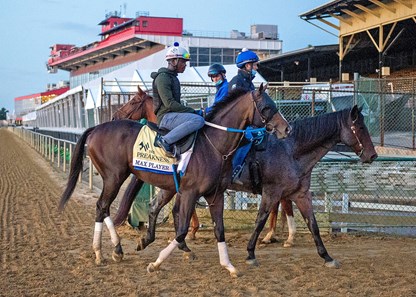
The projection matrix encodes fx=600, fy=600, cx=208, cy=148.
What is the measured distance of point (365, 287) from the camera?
19.6 ft

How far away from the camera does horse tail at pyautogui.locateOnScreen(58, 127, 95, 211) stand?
756 cm

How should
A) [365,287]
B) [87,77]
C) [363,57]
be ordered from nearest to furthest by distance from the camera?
[365,287] < [363,57] < [87,77]

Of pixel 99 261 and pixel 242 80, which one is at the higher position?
pixel 242 80

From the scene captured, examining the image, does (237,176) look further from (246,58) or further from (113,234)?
(113,234)

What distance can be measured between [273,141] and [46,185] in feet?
33.8

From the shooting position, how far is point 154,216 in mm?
7715

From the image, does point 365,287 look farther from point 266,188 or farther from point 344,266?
point 266,188

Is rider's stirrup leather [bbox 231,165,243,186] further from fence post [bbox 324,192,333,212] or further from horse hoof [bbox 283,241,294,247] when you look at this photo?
fence post [bbox 324,192,333,212]

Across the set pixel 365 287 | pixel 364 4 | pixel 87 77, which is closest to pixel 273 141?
pixel 365 287

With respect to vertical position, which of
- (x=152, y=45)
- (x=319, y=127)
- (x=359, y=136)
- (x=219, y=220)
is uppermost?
(x=152, y=45)

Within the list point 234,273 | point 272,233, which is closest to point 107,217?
point 234,273

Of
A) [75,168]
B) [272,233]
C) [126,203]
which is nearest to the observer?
[75,168]

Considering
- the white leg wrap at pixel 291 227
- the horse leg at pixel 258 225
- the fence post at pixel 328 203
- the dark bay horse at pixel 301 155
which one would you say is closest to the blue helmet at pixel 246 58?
the dark bay horse at pixel 301 155

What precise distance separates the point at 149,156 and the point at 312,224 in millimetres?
2091
